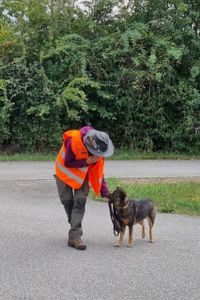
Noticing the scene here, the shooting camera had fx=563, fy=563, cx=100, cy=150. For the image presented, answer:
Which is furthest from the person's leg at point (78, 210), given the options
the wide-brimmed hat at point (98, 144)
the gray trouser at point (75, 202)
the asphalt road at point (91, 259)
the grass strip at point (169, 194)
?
the grass strip at point (169, 194)

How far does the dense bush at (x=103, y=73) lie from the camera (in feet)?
52.0

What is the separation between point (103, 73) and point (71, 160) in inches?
390

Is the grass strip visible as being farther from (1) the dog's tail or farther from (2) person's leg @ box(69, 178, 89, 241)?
(2) person's leg @ box(69, 178, 89, 241)

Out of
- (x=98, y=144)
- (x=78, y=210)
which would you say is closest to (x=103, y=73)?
(x=78, y=210)

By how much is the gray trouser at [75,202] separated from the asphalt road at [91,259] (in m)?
0.23

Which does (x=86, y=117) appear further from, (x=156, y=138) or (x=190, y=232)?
(x=190, y=232)

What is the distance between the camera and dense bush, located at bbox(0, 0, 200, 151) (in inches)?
624

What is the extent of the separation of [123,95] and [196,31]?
320 centimetres

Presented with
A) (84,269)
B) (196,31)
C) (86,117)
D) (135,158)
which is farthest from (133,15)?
(84,269)

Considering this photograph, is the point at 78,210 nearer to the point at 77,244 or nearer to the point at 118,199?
the point at 77,244

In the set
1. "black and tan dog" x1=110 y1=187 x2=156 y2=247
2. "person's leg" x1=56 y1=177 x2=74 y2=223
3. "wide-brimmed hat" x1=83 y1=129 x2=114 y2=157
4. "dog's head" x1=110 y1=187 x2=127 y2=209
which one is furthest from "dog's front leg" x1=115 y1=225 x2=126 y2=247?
"wide-brimmed hat" x1=83 y1=129 x2=114 y2=157

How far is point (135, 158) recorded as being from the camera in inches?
628

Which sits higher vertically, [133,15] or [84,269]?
[133,15]

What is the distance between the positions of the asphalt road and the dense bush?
6.32m
